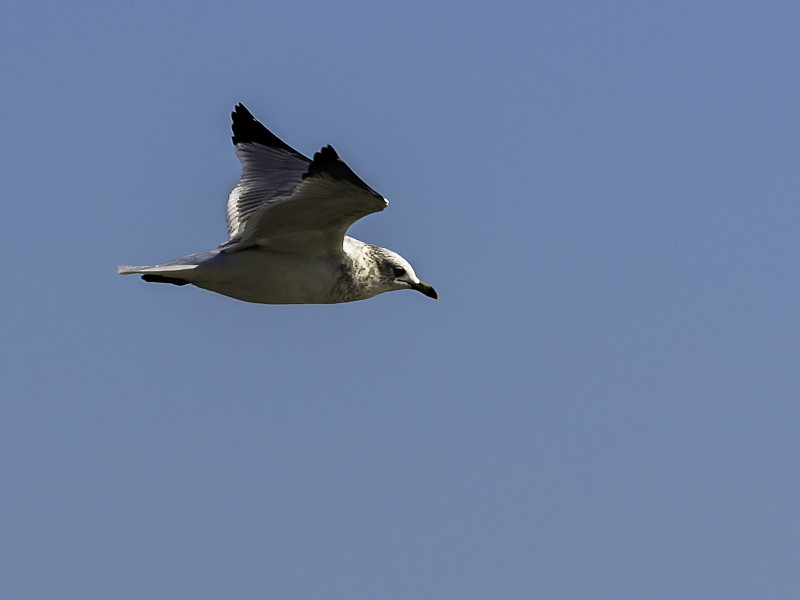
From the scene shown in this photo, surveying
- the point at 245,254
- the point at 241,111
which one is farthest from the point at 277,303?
the point at 241,111

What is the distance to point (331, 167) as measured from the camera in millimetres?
11352

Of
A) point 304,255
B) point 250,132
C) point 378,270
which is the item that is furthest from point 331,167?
point 250,132

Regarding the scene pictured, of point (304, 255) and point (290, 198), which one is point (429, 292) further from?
point (290, 198)

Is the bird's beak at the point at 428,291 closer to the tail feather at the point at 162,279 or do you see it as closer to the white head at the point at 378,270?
the white head at the point at 378,270

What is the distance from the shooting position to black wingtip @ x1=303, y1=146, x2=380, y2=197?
11.2 m

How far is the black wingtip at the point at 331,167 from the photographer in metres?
11.2

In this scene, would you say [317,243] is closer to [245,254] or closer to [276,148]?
[245,254]

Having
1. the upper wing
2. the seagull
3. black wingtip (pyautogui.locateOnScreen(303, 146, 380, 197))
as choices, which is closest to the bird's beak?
the seagull

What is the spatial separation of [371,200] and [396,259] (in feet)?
7.80

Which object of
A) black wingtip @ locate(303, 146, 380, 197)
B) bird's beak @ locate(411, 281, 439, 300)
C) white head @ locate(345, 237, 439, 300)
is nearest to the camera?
black wingtip @ locate(303, 146, 380, 197)

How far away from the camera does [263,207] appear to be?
12641 millimetres

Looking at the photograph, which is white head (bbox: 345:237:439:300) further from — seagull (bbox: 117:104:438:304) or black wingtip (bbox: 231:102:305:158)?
black wingtip (bbox: 231:102:305:158)

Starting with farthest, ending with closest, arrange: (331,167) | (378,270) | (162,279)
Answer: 1. (378,270)
2. (162,279)
3. (331,167)

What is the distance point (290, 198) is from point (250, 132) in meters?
4.32
